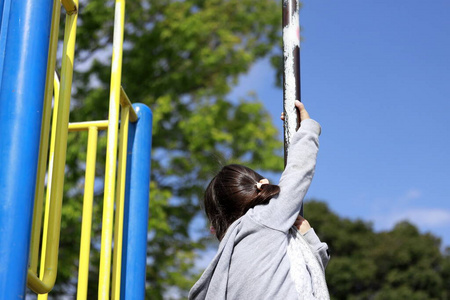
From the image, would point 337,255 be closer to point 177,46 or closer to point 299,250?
point 177,46

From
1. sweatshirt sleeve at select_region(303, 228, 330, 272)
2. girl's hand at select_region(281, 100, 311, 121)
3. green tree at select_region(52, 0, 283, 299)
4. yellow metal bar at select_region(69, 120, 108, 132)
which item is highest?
green tree at select_region(52, 0, 283, 299)

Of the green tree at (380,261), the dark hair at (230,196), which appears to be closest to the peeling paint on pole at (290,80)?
the dark hair at (230,196)

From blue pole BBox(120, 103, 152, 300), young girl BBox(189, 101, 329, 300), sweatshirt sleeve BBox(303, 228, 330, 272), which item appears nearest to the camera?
young girl BBox(189, 101, 329, 300)

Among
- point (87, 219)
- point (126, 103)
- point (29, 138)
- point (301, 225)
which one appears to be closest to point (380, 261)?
point (126, 103)

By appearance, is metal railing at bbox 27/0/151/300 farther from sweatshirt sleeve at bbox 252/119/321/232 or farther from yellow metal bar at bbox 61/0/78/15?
sweatshirt sleeve at bbox 252/119/321/232

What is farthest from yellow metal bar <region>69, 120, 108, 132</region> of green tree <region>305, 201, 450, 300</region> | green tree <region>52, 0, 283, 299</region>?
green tree <region>305, 201, 450, 300</region>

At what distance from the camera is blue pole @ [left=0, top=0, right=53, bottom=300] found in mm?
1176

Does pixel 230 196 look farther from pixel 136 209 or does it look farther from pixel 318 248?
pixel 136 209

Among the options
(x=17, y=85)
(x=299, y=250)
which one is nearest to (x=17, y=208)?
(x=17, y=85)

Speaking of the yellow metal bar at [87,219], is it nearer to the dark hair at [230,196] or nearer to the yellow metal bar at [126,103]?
the yellow metal bar at [126,103]

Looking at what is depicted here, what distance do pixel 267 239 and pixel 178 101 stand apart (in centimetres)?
753

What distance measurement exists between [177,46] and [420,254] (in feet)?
74.7

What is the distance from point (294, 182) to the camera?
174cm

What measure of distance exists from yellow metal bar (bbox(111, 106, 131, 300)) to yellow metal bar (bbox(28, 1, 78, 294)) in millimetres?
600
